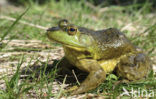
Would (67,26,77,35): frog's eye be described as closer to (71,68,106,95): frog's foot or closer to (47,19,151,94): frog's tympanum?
(47,19,151,94): frog's tympanum

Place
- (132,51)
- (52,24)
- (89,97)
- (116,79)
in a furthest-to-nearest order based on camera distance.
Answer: (52,24) → (132,51) → (116,79) → (89,97)

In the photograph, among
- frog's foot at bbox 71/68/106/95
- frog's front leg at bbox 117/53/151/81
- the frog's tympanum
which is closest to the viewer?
frog's foot at bbox 71/68/106/95

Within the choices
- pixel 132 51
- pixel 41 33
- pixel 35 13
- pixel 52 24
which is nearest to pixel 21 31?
pixel 41 33

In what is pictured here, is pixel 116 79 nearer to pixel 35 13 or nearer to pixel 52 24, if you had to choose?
pixel 52 24

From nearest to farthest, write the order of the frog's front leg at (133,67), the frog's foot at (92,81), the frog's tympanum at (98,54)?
1. the frog's foot at (92,81)
2. the frog's tympanum at (98,54)
3. the frog's front leg at (133,67)

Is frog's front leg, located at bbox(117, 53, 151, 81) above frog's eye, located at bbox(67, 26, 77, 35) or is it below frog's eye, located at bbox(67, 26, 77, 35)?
below

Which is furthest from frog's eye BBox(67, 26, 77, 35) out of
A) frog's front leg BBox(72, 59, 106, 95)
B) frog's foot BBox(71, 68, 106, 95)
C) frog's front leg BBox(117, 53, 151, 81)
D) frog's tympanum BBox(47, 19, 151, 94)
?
frog's front leg BBox(117, 53, 151, 81)
